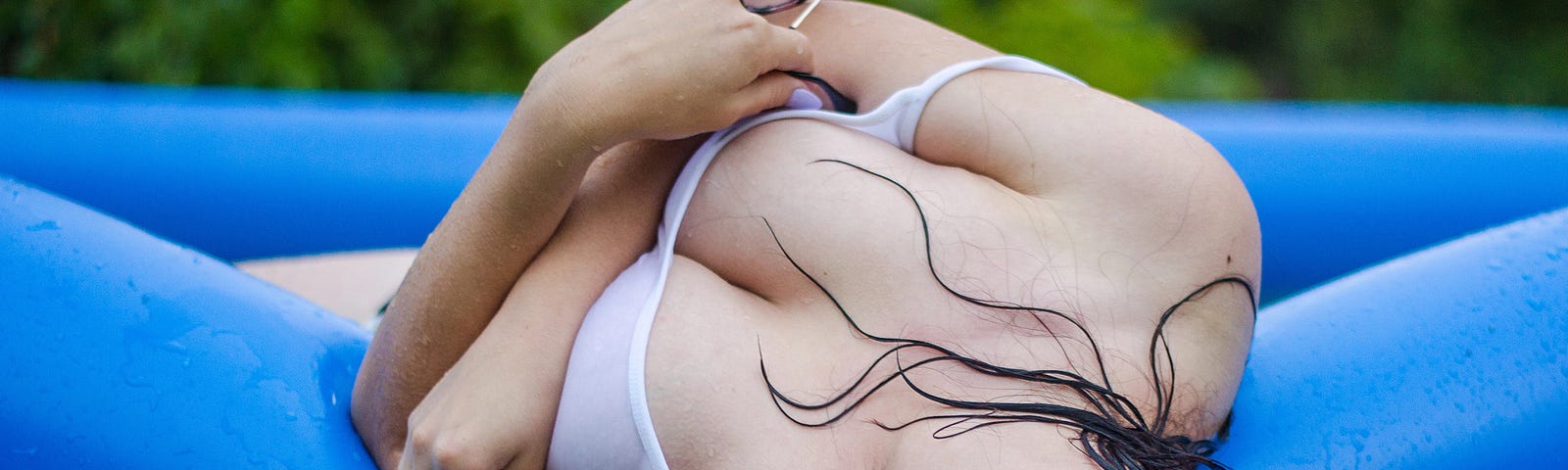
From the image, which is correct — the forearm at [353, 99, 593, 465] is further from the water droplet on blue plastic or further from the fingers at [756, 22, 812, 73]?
the water droplet on blue plastic

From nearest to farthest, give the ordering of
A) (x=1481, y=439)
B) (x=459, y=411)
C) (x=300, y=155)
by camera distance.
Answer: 1. (x=459, y=411)
2. (x=1481, y=439)
3. (x=300, y=155)

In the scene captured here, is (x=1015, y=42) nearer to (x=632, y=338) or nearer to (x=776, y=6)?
(x=776, y=6)

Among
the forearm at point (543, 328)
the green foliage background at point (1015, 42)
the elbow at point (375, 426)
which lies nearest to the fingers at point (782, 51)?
the forearm at point (543, 328)

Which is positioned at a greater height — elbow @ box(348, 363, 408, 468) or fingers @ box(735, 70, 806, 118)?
fingers @ box(735, 70, 806, 118)

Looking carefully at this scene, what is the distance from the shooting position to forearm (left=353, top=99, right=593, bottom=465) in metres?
0.86

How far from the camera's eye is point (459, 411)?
845 mm

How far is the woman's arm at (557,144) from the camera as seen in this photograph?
839mm

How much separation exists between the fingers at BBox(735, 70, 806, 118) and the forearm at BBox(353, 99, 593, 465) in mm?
127

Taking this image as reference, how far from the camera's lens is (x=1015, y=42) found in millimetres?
3289

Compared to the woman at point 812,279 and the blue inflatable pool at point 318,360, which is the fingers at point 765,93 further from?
the blue inflatable pool at point 318,360

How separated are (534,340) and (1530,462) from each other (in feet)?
2.79

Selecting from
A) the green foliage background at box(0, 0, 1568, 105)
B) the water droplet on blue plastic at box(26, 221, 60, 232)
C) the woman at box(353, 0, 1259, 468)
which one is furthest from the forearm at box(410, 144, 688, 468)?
the green foliage background at box(0, 0, 1568, 105)

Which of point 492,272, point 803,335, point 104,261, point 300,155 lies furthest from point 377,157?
point 803,335

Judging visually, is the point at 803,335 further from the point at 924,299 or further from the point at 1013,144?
the point at 1013,144
